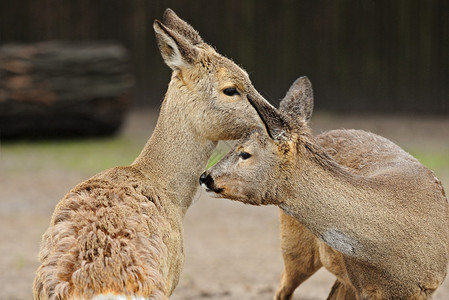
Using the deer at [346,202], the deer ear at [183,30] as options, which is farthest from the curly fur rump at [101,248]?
the deer ear at [183,30]

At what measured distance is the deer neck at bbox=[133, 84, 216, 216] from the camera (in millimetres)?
5441

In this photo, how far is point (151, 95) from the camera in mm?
18094

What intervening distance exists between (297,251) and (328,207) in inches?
48.9

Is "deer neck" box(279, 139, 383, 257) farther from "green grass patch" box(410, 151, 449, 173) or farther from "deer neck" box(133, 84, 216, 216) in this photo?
"green grass patch" box(410, 151, 449, 173)

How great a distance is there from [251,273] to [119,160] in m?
5.17

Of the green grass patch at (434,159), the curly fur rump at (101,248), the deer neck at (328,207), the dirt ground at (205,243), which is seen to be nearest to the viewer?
the curly fur rump at (101,248)

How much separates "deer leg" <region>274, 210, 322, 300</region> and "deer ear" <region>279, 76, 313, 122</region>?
91cm

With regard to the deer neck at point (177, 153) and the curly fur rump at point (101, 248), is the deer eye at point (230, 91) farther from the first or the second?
the curly fur rump at point (101, 248)

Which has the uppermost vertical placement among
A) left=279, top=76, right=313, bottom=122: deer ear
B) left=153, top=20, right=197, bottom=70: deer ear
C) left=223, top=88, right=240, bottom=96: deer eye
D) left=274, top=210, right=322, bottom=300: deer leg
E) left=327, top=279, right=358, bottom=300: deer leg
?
left=153, top=20, right=197, bottom=70: deer ear

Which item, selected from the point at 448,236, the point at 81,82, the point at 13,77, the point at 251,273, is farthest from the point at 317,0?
the point at 448,236

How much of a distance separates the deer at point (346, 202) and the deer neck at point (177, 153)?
580 millimetres

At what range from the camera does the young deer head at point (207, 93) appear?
217 inches

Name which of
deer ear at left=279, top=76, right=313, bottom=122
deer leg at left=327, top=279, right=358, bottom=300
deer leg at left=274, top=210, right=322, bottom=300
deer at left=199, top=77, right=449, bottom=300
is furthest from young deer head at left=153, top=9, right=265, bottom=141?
deer leg at left=327, top=279, right=358, bottom=300

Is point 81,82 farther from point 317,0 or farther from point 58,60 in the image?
point 317,0
